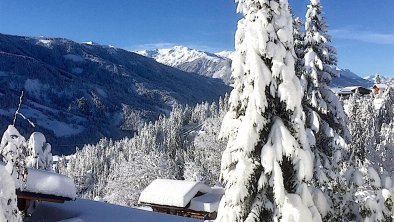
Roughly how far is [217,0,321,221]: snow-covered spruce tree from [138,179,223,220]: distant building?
2318cm

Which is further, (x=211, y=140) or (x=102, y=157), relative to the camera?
(x=102, y=157)

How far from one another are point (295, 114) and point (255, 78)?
116cm

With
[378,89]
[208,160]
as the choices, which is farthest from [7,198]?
[378,89]

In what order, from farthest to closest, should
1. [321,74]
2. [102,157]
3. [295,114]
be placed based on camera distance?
[102,157] < [321,74] < [295,114]

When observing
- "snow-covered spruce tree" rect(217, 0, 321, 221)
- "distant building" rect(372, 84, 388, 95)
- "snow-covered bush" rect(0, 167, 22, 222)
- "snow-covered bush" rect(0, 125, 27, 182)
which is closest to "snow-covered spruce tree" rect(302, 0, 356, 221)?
"snow-covered spruce tree" rect(217, 0, 321, 221)

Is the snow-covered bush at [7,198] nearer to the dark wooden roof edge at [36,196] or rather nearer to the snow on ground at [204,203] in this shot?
the dark wooden roof edge at [36,196]

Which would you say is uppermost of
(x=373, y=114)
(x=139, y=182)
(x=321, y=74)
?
(x=373, y=114)

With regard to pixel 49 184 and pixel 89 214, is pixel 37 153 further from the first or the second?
pixel 49 184

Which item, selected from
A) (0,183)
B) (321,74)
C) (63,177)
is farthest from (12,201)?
(321,74)

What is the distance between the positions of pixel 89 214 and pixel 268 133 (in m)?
11.9

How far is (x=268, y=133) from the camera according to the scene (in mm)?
9812

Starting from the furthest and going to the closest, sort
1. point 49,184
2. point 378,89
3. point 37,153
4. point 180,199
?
1. point 378,89
2. point 180,199
3. point 37,153
4. point 49,184

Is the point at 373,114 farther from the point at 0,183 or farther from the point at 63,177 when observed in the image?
the point at 0,183

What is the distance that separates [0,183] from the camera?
9.05m
